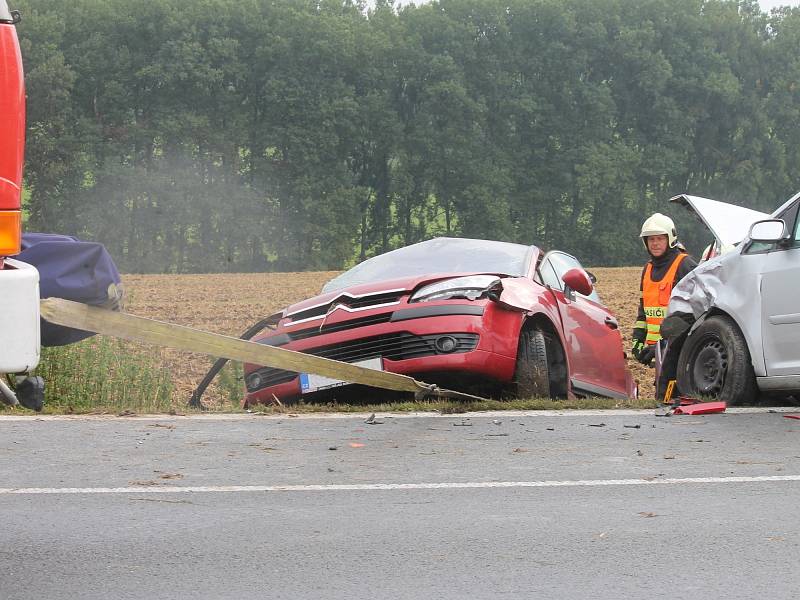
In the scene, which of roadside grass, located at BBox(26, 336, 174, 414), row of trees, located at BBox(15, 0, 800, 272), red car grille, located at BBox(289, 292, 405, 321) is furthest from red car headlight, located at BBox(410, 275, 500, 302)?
row of trees, located at BBox(15, 0, 800, 272)

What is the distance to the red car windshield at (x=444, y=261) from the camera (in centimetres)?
1051

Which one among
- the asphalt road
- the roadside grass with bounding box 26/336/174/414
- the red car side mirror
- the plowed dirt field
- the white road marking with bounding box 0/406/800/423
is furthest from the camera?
the plowed dirt field

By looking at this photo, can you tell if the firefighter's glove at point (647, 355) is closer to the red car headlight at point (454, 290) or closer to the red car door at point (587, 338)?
the red car door at point (587, 338)

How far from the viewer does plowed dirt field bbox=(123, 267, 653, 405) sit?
58.5 ft

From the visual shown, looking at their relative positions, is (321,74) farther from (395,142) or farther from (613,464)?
(613,464)

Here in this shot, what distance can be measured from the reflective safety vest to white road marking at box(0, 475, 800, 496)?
209 inches

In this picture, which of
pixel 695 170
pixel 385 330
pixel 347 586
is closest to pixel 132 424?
pixel 385 330

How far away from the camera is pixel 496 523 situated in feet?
18.3

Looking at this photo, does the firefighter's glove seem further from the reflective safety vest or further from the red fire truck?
the red fire truck

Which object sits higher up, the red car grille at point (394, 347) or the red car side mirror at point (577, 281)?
the red car side mirror at point (577, 281)

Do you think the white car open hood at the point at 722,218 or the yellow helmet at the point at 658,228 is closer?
the white car open hood at the point at 722,218

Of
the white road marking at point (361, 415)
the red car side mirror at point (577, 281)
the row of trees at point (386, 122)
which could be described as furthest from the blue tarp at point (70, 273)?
the row of trees at point (386, 122)

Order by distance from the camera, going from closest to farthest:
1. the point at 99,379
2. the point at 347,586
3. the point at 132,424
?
the point at 347,586 → the point at 132,424 → the point at 99,379

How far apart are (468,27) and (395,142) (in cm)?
1034
